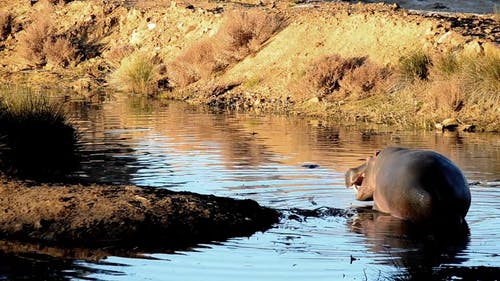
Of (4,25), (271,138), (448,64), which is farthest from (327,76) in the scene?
(4,25)

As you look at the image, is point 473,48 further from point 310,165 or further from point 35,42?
point 35,42

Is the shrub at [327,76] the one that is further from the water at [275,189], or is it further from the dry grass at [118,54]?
the dry grass at [118,54]

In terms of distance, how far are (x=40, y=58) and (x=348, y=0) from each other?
1234 cm

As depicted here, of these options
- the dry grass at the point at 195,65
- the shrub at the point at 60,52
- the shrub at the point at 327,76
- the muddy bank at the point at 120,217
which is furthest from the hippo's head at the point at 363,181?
the shrub at the point at 60,52

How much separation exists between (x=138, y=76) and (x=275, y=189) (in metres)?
21.3

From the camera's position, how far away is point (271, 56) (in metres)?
33.8

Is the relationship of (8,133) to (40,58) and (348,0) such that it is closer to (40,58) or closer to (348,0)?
(40,58)

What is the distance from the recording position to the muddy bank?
11.7 metres

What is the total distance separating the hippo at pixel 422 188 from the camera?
483 inches

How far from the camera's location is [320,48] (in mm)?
32500

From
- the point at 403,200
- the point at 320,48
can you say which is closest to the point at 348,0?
the point at 320,48

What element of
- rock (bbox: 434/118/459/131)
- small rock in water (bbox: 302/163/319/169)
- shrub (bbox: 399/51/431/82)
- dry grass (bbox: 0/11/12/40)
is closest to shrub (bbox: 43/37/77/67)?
dry grass (bbox: 0/11/12/40)

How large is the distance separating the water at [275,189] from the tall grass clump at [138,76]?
240 inches

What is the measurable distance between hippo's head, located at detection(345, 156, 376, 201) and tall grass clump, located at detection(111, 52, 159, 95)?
2128 centimetres
